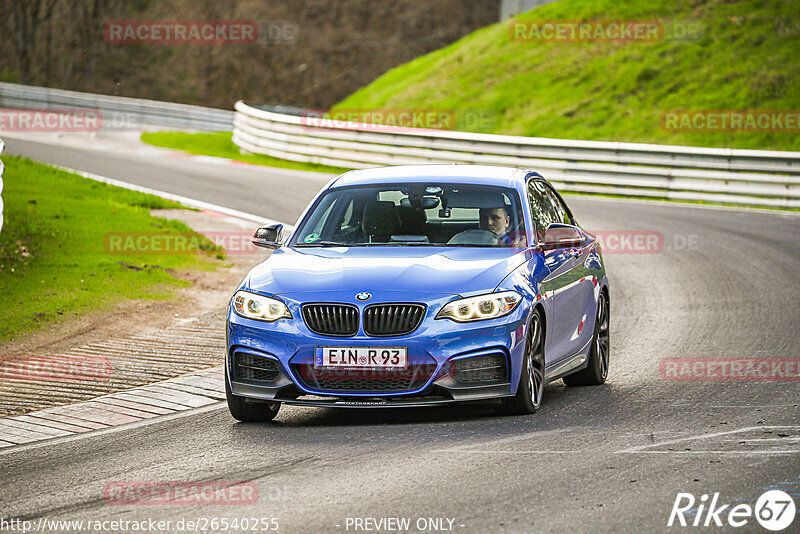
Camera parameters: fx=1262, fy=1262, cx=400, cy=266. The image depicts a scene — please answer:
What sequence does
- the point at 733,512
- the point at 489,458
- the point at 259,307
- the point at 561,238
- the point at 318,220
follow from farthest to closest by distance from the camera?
the point at 318,220 < the point at 561,238 < the point at 259,307 < the point at 489,458 < the point at 733,512

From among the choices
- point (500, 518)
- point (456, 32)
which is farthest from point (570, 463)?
point (456, 32)

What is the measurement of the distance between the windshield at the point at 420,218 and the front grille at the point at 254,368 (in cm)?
128

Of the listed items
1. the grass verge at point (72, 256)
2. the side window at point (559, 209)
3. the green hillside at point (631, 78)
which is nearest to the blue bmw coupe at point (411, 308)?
the side window at point (559, 209)

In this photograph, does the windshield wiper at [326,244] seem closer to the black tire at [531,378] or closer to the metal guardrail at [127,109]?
the black tire at [531,378]

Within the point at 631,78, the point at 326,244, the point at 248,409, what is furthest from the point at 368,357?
the point at 631,78

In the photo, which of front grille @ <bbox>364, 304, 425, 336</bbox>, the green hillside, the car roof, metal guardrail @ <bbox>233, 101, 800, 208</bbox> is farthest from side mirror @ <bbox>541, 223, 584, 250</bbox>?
the green hillside

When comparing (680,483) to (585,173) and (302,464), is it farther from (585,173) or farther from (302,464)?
(585,173)

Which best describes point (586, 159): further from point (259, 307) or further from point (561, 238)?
point (259, 307)

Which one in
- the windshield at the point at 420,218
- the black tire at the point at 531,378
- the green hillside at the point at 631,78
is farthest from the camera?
the green hillside at the point at 631,78

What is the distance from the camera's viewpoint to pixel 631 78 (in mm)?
35594

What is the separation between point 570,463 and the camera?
692 cm

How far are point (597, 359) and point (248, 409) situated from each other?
290 centimetres

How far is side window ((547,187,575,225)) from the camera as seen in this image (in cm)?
1019

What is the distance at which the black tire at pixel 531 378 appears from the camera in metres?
8.10
